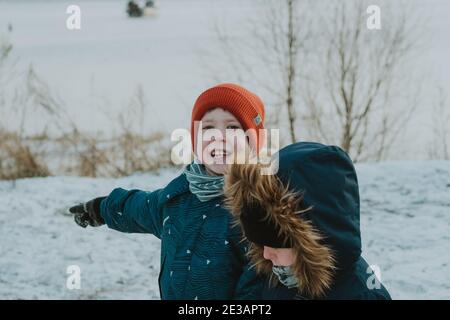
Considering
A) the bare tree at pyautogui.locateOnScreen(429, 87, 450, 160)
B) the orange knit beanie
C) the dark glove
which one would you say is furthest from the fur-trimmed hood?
the bare tree at pyautogui.locateOnScreen(429, 87, 450, 160)

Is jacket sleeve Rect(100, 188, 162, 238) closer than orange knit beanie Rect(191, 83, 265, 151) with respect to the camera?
No

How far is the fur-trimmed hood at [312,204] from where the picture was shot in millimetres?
1589

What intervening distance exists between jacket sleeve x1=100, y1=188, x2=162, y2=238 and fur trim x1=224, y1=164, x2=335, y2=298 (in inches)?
23.8

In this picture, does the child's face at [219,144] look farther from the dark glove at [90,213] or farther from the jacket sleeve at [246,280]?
the dark glove at [90,213]

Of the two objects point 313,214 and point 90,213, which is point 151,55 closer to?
point 90,213

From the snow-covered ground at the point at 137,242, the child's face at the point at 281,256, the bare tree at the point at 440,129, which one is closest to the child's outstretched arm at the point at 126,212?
the child's face at the point at 281,256

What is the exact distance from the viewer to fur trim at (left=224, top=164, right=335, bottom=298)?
161cm

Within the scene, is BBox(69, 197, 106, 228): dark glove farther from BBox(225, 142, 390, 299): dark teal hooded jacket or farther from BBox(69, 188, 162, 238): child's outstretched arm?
BBox(225, 142, 390, 299): dark teal hooded jacket

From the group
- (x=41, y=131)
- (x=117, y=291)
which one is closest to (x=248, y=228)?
(x=117, y=291)

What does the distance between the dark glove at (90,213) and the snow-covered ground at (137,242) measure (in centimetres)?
172

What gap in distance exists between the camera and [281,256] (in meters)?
1.69
